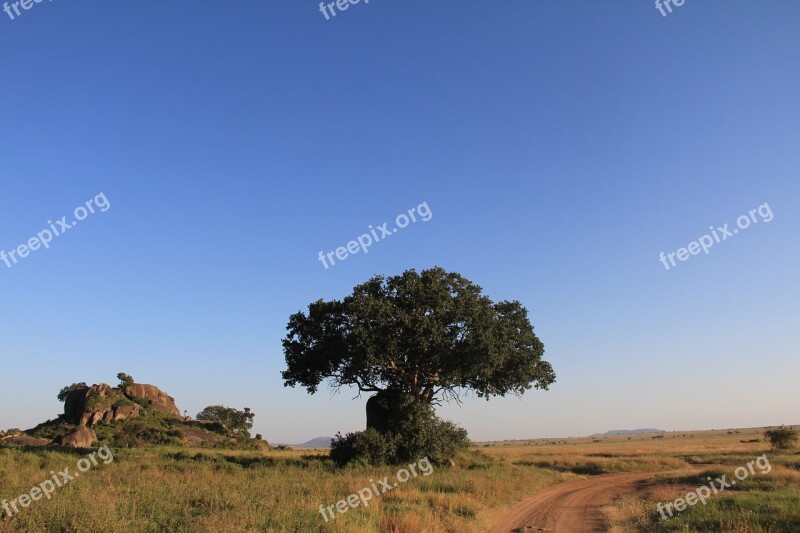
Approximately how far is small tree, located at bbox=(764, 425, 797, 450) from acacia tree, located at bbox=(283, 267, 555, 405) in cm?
4172

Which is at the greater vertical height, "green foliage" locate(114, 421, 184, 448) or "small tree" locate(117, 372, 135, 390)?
"small tree" locate(117, 372, 135, 390)

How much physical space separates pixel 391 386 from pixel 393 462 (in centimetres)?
499

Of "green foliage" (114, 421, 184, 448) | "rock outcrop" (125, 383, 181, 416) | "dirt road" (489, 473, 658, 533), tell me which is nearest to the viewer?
"dirt road" (489, 473, 658, 533)

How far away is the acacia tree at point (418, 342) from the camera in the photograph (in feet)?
95.5

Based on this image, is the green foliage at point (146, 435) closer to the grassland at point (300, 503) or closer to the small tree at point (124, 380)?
the small tree at point (124, 380)

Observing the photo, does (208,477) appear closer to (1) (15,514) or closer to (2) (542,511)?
(1) (15,514)

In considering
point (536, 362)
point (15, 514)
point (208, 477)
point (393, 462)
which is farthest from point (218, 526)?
point (536, 362)

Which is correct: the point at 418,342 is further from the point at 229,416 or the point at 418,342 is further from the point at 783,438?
the point at 229,416

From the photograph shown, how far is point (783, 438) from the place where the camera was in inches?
2261

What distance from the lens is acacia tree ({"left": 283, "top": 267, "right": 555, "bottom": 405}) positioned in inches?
1146

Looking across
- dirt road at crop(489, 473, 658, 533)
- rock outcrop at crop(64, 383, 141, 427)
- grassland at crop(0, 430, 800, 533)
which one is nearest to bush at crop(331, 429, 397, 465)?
grassland at crop(0, 430, 800, 533)

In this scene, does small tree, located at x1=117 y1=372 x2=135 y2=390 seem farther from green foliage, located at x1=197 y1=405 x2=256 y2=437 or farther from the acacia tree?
the acacia tree

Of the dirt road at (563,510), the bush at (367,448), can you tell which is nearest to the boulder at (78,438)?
the bush at (367,448)

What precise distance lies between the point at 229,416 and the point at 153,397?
84.4 ft
